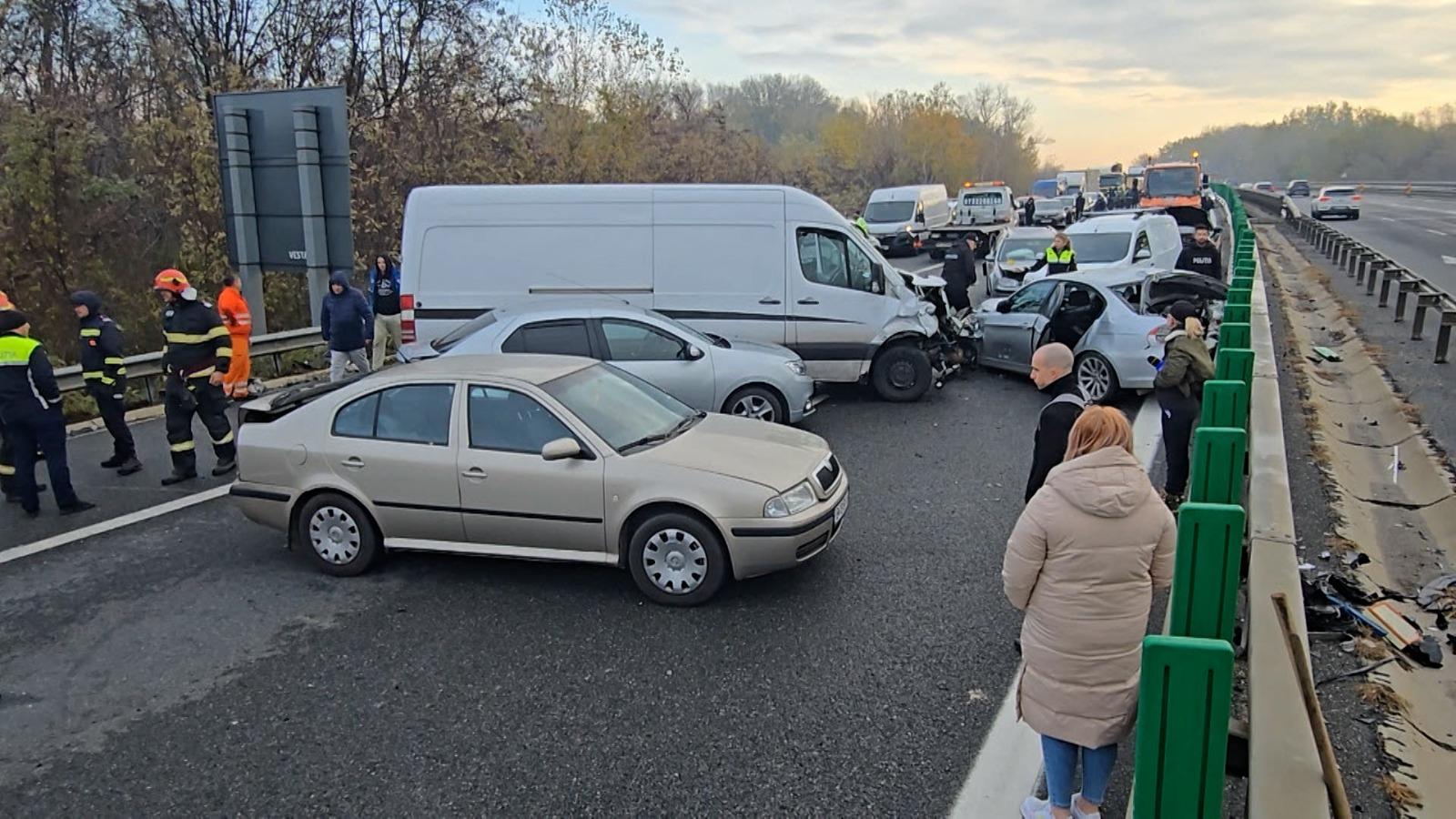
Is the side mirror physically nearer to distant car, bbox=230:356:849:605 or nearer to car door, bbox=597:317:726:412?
distant car, bbox=230:356:849:605

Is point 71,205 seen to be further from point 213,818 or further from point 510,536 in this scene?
point 213,818

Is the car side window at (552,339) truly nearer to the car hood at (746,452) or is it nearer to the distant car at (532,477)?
the distant car at (532,477)

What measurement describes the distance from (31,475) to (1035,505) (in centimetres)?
792

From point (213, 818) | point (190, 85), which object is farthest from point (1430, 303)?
point (190, 85)

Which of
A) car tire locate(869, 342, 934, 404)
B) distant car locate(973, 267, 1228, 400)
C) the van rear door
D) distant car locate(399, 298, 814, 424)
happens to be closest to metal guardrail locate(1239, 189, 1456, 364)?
distant car locate(973, 267, 1228, 400)

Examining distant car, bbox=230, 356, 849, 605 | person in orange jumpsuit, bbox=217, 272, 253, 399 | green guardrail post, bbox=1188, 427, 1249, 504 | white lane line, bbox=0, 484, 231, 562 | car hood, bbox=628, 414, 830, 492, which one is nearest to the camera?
green guardrail post, bbox=1188, 427, 1249, 504

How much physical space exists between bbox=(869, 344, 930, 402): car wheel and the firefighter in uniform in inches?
269

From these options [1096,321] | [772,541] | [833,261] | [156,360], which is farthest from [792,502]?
Answer: [156,360]

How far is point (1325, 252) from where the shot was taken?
85.6 feet

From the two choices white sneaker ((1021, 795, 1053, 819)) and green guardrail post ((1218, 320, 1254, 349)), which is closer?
white sneaker ((1021, 795, 1053, 819))

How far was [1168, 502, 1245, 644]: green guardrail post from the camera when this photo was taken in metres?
3.76

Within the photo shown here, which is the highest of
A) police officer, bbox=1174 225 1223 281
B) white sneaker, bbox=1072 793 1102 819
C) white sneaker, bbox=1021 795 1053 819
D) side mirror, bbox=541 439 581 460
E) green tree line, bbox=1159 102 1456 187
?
green tree line, bbox=1159 102 1456 187

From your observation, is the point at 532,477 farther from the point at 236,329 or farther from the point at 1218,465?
the point at 236,329

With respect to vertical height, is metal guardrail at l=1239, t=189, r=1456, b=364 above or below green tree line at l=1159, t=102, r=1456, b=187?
below
